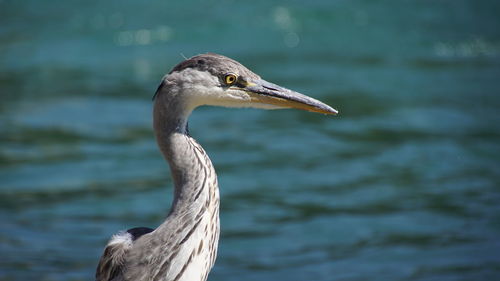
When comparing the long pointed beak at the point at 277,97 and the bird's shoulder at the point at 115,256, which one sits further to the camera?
the long pointed beak at the point at 277,97

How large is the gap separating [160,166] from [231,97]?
239 inches

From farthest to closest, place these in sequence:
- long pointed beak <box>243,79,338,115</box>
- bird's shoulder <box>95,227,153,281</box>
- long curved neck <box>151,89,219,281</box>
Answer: long pointed beak <box>243,79,338,115</box>
bird's shoulder <box>95,227,153,281</box>
long curved neck <box>151,89,219,281</box>

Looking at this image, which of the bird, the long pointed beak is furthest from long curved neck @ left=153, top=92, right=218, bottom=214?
the long pointed beak

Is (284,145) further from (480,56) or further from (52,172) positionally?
(480,56)

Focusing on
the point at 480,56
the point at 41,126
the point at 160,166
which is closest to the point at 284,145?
the point at 160,166

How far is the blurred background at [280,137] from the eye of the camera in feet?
27.4

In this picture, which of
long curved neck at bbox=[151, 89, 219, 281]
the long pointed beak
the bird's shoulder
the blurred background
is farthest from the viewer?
the blurred background

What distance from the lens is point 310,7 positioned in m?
18.0

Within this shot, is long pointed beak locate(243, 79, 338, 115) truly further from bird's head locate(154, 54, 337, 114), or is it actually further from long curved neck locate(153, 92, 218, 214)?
long curved neck locate(153, 92, 218, 214)

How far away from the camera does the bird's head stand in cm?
484

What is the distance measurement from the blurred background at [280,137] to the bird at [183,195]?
753mm

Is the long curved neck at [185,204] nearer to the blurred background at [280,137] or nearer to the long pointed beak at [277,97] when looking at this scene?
the long pointed beak at [277,97]

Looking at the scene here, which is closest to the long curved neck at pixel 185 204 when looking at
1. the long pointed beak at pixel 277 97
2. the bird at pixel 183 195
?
the bird at pixel 183 195

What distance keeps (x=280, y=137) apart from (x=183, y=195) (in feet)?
23.2
